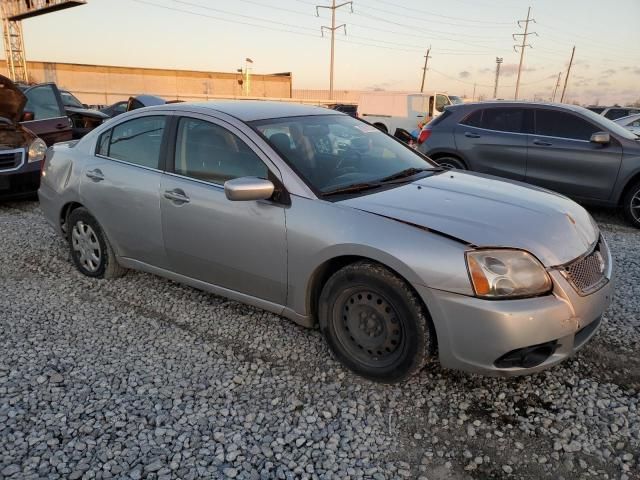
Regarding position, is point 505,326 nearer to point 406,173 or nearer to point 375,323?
point 375,323

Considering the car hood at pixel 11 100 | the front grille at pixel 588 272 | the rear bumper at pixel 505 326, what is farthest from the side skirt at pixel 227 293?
the car hood at pixel 11 100

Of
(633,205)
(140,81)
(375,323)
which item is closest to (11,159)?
(375,323)

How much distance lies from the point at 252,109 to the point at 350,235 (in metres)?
1.53

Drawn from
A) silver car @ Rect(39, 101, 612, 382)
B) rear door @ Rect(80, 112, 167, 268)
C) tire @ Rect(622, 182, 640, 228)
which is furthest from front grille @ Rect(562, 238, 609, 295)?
tire @ Rect(622, 182, 640, 228)

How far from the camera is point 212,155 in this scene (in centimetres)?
347

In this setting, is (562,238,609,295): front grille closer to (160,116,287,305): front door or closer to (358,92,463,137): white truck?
(160,116,287,305): front door

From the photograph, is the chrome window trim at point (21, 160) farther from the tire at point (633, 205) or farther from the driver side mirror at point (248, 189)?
the tire at point (633, 205)

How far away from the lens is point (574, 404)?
8.86 ft

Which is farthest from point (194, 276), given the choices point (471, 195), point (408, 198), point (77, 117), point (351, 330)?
point (77, 117)

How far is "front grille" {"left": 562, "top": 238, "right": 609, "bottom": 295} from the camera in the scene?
2604mm

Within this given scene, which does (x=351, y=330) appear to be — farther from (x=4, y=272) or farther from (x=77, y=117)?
(x=77, y=117)

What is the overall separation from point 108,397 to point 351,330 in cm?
143

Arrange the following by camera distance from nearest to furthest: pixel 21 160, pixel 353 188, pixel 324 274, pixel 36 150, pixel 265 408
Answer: pixel 265 408
pixel 324 274
pixel 353 188
pixel 21 160
pixel 36 150

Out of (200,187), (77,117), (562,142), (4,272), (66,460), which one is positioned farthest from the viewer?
(77,117)
